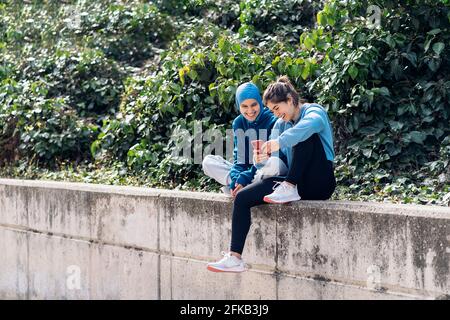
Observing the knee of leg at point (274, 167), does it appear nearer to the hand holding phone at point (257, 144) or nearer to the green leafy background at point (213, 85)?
the hand holding phone at point (257, 144)

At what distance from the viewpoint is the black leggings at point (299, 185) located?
5.72 m

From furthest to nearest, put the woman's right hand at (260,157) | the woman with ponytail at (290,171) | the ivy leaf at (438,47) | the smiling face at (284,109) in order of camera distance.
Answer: the ivy leaf at (438,47) < the woman's right hand at (260,157) < the smiling face at (284,109) < the woman with ponytail at (290,171)

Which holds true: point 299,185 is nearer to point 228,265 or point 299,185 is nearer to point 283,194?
point 283,194

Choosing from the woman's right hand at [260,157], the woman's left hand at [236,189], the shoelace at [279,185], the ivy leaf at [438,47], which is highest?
the ivy leaf at [438,47]

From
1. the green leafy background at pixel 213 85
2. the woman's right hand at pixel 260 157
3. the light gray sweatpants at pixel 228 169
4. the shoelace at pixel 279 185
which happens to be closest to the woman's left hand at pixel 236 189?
→ the light gray sweatpants at pixel 228 169

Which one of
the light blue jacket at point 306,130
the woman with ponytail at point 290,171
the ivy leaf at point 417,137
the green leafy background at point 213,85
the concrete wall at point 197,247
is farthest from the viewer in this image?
the green leafy background at point 213,85

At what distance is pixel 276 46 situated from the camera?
28.2 ft

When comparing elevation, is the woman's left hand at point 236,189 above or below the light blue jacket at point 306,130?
below

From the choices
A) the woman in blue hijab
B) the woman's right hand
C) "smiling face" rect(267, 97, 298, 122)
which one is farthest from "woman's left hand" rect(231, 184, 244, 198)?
"smiling face" rect(267, 97, 298, 122)

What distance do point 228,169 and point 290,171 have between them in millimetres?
918

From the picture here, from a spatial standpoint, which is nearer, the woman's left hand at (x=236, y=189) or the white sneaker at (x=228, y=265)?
the white sneaker at (x=228, y=265)

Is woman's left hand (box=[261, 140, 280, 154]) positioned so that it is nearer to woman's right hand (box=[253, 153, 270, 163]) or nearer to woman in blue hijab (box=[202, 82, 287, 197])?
woman's right hand (box=[253, 153, 270, 163])

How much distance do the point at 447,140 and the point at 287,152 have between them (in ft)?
5.82
